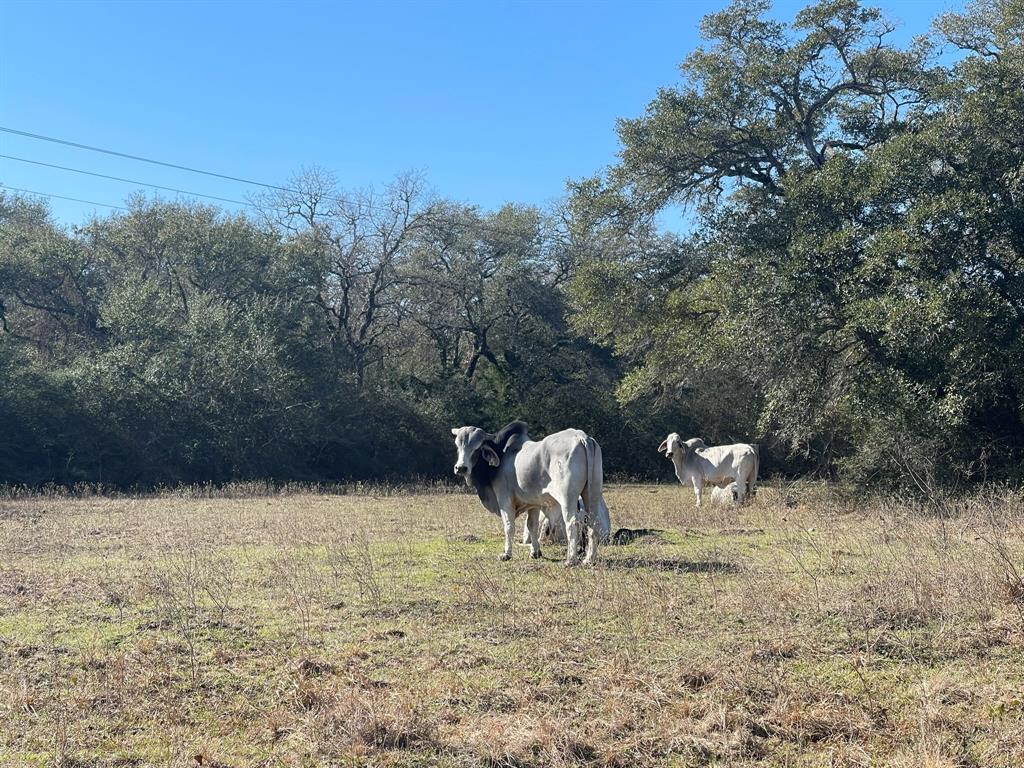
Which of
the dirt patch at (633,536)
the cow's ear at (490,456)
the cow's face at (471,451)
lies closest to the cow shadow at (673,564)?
the dirt patch at (633,536)

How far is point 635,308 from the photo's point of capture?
2112 centimetres

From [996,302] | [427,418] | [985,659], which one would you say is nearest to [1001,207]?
[996,302]

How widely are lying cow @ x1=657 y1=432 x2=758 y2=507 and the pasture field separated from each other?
327 inches

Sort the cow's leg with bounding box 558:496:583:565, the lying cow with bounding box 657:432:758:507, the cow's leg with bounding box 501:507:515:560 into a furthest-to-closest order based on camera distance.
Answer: the lying cow with bounding box 657:432:758:507, the cow's leg with bounding box 501:507:515:560, the cow's leg with bounding box 558:496:583:565

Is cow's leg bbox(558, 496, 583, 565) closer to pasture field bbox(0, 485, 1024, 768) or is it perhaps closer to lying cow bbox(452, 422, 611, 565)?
lying cow bbox(452, 422, 611, 565)

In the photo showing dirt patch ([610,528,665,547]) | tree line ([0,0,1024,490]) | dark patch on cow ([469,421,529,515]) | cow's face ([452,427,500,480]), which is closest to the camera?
cow's face ([452,427,500,480])

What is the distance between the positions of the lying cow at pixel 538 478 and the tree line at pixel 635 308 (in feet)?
22.2

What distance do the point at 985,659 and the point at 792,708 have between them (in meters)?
1.65

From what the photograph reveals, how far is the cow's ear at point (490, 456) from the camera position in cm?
1173

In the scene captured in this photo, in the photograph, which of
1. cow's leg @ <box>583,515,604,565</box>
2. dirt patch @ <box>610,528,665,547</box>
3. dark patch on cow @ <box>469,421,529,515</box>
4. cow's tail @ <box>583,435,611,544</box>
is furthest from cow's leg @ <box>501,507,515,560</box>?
dirt patch @ <box>610,528,665,547</box>

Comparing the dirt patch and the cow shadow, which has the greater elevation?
the dirt patch

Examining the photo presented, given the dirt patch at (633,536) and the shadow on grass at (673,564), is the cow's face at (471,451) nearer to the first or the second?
the dirt patch at (633,536)

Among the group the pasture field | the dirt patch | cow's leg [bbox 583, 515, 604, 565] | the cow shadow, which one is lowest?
the pasture field

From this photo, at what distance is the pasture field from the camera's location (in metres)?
4.95
